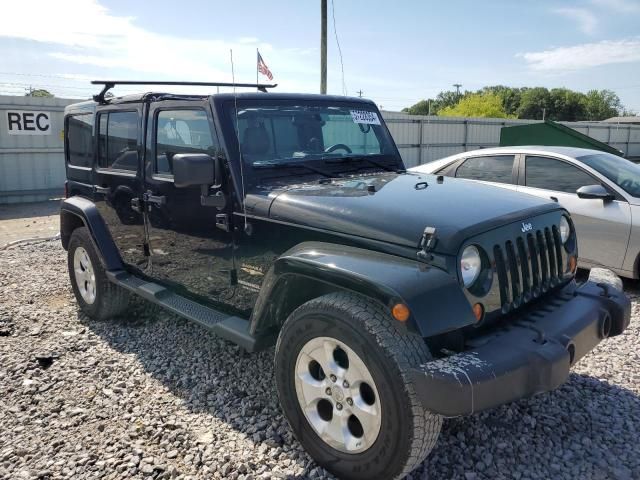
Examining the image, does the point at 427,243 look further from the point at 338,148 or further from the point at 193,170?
the point at 338,148

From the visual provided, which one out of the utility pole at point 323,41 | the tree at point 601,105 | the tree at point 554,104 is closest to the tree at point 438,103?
the tree at point 554,104

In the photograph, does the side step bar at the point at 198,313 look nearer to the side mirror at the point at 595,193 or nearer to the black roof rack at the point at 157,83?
the black roof rack at the point at 157,83

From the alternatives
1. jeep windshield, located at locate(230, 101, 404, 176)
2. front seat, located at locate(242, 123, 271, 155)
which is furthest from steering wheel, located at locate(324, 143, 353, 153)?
front seat, located at locate(242, 123, 271, 155)

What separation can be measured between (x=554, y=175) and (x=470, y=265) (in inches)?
158

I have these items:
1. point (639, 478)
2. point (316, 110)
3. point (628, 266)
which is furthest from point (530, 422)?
point (628, 266)

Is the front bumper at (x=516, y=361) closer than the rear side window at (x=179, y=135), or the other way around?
the front bumper at (x=516, y=361)

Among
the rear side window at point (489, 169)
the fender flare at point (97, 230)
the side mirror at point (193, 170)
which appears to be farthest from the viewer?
the rear side window at point (489, 169)

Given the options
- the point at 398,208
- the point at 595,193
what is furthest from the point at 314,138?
the point at 595,193

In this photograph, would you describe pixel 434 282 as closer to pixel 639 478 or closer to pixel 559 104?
pixel 639 478

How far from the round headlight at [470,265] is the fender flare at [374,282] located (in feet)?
0.40

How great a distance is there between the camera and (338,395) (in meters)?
2.50

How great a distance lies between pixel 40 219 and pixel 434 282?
10.7 metres

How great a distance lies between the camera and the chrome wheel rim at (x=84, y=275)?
15.5 feet

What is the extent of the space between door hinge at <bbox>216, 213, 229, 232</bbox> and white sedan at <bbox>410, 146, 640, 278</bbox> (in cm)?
383
